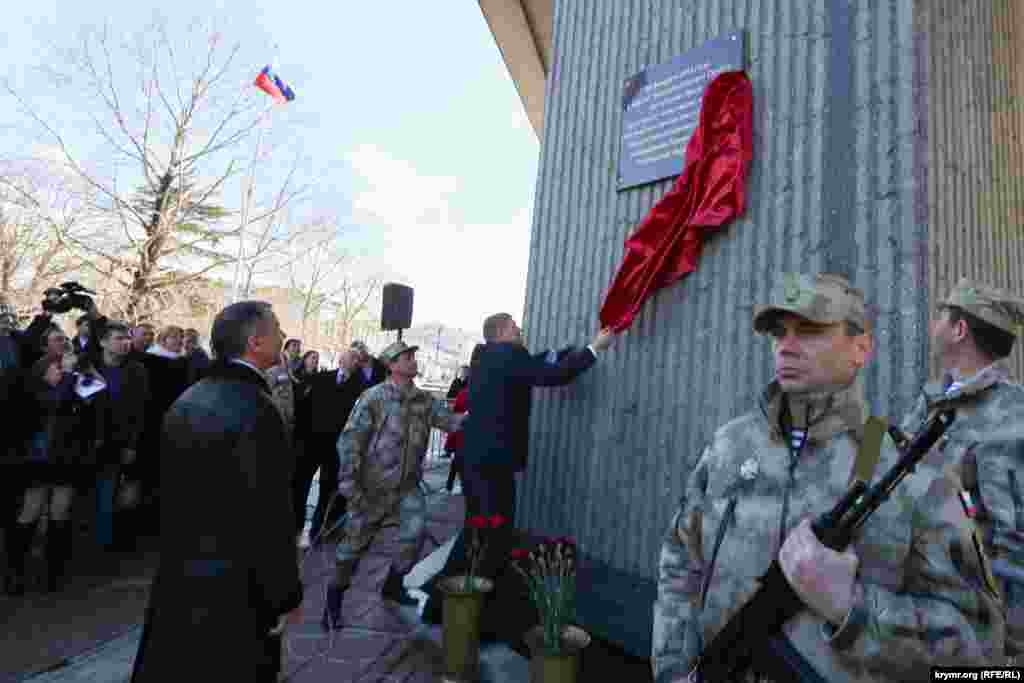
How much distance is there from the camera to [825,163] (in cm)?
279

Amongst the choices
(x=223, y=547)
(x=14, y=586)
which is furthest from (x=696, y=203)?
(x=14, y=586)

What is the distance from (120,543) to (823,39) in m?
7.01

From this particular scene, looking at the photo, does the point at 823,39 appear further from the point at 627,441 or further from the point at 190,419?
the point at 190,419

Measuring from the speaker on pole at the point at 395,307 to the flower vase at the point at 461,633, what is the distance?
14.9 feet

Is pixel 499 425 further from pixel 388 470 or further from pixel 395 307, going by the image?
pixel 395 307

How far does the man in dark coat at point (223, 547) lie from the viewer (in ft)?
6.75

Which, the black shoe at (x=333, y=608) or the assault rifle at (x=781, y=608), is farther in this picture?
the black shoe at (x=333, y=608)

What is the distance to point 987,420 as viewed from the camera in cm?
191

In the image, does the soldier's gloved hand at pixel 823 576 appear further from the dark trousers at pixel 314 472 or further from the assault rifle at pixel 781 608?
the dark trousers at pixel 314 472

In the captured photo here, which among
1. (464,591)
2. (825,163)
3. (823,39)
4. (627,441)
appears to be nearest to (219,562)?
(464,591)

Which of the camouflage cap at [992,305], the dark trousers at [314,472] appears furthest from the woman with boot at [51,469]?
the camouflage cap at [992,305]

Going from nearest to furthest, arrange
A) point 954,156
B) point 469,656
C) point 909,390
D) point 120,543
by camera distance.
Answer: point 909,390 → point 954,156 → point 469,656 → point 120,543

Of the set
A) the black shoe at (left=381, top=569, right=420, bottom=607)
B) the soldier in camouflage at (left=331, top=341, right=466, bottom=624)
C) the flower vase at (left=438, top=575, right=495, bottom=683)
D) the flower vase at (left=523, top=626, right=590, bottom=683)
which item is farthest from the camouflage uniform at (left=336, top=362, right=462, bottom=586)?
the flower vase at (left=523, top=626, right=590, bottom=683)

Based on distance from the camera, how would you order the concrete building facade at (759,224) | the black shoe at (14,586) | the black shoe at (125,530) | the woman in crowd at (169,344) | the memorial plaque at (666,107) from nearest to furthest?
1. the concrete building facade at (759,224)
2. the memorial plaque at (666,107)
3. the black shoe at (14,586)
4. the black shoe at (125,530)
5. the woman in crowd at (169,344)
